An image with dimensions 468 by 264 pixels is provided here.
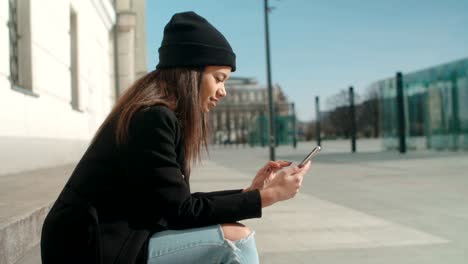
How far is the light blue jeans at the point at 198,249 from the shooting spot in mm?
1713

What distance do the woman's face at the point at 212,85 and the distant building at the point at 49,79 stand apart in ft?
18.8

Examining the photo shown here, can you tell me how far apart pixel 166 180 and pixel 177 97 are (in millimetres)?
347

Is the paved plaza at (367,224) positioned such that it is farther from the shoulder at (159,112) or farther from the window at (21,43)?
the window at (21,43)

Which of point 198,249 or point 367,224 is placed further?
point 367,224

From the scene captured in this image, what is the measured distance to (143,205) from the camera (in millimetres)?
1764

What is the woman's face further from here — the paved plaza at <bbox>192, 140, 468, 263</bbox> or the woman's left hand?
the paved plaza at <bbox>192, 140, 468, 263</bbox>

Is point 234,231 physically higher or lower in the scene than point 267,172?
lower

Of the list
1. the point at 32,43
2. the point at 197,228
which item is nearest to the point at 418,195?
the point at 197,228

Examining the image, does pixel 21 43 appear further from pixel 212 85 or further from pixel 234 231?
pixel 234 231

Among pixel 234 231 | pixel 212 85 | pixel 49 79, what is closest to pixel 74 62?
pixel 49 79

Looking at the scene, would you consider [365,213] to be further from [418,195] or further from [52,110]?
[52,110]

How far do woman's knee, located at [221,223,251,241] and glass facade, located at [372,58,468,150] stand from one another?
792 inches

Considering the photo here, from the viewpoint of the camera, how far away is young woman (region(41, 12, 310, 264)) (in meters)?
1.67

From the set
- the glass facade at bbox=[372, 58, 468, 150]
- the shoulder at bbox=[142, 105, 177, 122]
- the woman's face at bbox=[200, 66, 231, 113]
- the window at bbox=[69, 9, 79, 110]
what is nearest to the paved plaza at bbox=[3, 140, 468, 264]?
the woman's face at bbox=[200, 66, 231, 113]
